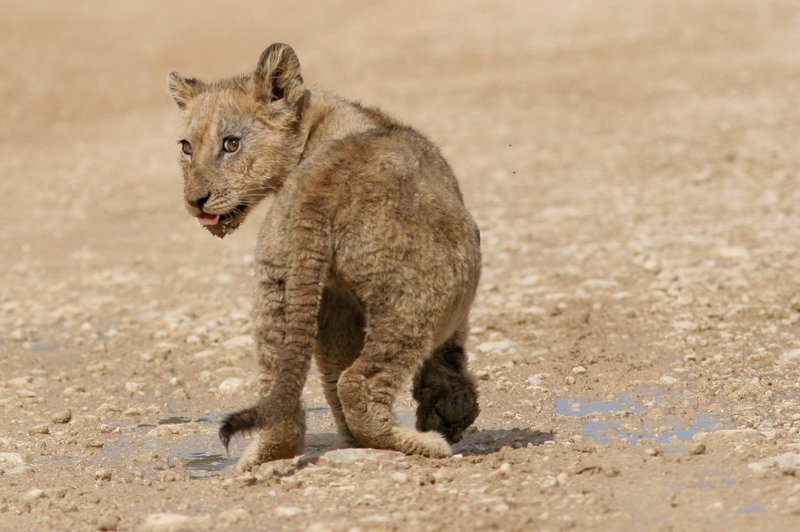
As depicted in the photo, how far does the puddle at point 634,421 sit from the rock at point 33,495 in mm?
2986

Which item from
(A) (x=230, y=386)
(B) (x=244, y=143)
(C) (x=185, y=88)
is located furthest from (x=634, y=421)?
(C) (x=185, y=88)

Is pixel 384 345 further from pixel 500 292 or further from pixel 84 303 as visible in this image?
pixel 84 303

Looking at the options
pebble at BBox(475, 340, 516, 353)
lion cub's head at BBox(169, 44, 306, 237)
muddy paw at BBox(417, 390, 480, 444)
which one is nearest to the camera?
muddy paw at BBox(417, 390, 480, 444)

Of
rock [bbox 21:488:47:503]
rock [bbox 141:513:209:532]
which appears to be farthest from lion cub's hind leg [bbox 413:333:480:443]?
rock [bbox 21:488:47:503]

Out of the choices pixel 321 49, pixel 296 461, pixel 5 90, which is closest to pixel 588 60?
pixel 321 49

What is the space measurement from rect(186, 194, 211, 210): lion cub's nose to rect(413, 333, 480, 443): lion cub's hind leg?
5.13 ft

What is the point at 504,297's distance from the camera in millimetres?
12086

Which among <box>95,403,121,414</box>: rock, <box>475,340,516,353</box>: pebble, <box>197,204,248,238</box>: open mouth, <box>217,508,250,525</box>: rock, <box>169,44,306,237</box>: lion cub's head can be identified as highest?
<box>169,44,306,237</box>: lion cub's head

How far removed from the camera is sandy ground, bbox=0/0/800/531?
21.2ft

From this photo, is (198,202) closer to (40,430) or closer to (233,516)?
(40,430)

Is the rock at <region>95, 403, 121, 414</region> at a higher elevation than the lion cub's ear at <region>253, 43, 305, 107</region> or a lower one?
lower

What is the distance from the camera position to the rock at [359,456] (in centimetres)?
678

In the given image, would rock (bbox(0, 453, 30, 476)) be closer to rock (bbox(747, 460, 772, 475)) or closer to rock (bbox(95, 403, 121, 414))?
rock (bbox(95, 403, 121, 414))

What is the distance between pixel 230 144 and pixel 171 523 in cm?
251
